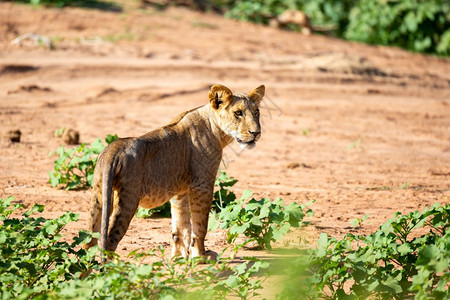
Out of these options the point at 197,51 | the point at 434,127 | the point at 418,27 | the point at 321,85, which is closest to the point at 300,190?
the point at 434,127

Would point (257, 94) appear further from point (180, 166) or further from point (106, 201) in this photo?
point (106, 201)

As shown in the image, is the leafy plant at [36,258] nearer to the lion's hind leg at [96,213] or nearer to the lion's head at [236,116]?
the lion's hind leg at [96,213]

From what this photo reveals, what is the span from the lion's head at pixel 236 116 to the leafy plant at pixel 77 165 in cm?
220

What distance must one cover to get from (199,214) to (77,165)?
9.36ft

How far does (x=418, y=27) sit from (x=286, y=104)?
29.6 ft

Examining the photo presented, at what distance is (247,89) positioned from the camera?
1545 centimetres

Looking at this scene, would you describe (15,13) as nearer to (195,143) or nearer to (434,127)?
(434,127)

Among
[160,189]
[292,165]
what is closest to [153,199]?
[160,189]

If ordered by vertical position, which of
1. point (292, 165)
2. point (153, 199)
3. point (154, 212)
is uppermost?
point (153, 199)

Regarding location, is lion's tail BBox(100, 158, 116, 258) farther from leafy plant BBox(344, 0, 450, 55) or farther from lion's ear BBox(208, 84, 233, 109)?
leafy plant BBox(344, 0, 450, 55)

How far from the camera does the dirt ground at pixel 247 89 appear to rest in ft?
29.1

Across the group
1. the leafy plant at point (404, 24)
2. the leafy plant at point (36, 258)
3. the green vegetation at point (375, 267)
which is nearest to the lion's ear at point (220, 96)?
the green vegetation at point (375, 267)

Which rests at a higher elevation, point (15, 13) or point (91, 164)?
point (15, 13)

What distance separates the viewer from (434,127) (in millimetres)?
14000
